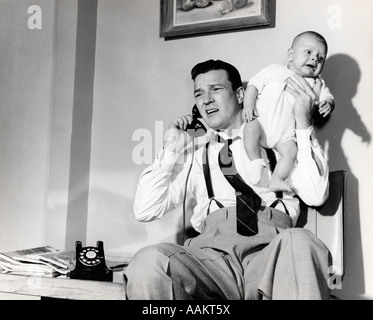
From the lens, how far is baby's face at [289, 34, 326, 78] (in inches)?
56.3

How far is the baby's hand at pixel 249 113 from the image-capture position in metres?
1.44

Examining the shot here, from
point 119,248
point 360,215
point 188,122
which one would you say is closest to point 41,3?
point 188,122

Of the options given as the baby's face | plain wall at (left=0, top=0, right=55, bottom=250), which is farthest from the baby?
plain wall at (left=0, top=0, right=55, bottom=250)

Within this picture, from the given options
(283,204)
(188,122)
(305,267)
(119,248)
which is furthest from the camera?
(119,248)

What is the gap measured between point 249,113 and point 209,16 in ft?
1.44

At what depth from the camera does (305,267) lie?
1.05 metres

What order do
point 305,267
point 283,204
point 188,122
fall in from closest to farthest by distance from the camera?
point 305,267 < point 283,204 < point 188,122

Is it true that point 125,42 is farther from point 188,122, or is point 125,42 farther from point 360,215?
point 360,215

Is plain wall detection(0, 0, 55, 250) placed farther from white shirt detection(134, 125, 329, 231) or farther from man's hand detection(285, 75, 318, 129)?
man's hand detection(285, 75, 318, 129)

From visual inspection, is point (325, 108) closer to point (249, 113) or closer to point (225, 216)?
point (249, 113)

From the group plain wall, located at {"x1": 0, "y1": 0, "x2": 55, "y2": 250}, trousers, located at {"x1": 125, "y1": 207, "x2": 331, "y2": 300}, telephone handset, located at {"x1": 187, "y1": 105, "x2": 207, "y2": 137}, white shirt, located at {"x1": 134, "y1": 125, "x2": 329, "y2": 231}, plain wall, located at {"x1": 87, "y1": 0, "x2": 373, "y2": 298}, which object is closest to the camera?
trousers, located at {"x1": 125, "y1": 207, "x2": 331, "y2": 300}

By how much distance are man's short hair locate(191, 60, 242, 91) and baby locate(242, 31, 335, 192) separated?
98 mm

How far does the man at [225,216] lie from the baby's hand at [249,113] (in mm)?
88

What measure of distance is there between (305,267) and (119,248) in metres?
0.85
